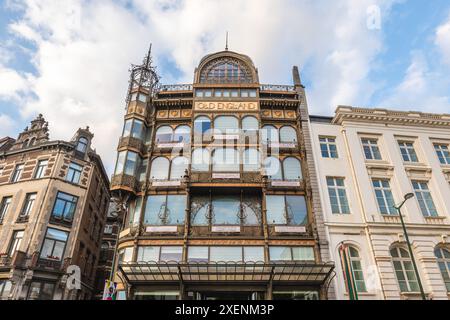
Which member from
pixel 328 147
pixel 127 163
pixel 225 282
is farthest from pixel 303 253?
pixel 127 163

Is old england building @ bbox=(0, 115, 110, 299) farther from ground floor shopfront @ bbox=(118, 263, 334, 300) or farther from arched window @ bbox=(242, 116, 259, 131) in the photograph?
arched window @ bbox=(242, 116, 259, 131)

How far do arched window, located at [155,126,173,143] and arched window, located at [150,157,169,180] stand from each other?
6.22 ft

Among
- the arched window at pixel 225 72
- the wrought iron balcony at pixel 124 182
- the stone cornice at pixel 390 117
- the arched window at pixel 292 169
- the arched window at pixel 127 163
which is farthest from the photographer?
the arched window at pixel 225 72

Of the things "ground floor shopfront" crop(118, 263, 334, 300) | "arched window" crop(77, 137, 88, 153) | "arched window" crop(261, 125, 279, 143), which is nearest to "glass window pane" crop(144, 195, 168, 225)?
"ground floor shopfront" crop(118, 263, 334, 300)

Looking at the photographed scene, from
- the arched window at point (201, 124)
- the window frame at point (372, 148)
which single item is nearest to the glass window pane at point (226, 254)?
the arched window at point (201, 124)

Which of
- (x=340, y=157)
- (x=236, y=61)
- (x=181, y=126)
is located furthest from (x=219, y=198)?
(x=236, y=61)

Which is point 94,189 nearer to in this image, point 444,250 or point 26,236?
point 26,236

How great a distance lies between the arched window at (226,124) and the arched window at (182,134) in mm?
2474

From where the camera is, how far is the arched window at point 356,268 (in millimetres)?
19923

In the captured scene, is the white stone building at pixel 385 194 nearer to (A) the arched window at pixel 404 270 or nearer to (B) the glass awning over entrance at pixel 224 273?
(A) the arched window at pixel 404 270

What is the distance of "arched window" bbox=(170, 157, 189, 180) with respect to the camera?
951 inches

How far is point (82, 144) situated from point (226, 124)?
1730cm
